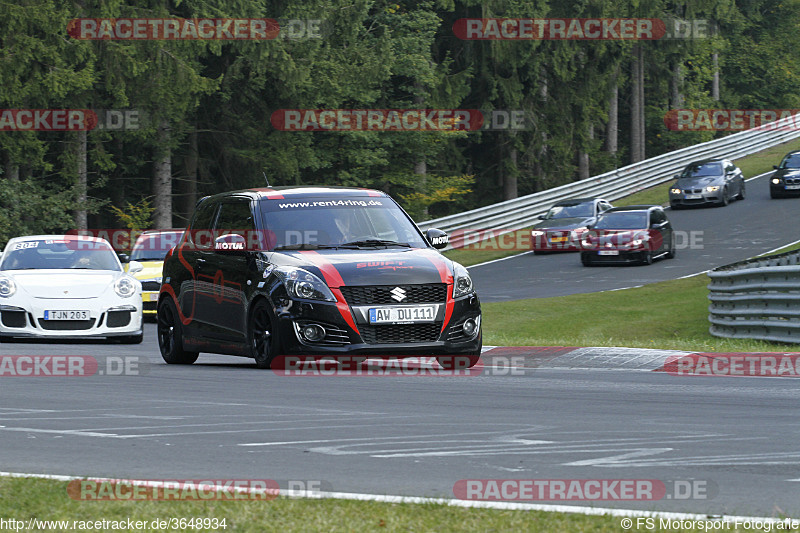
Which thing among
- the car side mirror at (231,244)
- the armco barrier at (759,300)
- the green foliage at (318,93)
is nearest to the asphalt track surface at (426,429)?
the car side mirror at (231,244)

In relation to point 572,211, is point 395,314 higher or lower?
higher

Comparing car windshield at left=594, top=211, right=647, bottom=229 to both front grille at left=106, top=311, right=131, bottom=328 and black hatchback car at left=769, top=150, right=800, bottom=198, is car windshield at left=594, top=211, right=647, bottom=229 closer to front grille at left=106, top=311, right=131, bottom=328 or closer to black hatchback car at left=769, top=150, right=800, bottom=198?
black hatchback car at left=769, top=150, right=800, bottom=198

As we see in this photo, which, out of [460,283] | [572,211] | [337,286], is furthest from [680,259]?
[337,286]

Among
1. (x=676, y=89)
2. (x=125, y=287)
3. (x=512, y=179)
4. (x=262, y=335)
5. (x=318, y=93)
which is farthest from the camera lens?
(x=676, y=89)

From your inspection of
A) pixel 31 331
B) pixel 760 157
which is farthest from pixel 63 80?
pixel 760 157

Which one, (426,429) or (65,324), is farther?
(65,324)

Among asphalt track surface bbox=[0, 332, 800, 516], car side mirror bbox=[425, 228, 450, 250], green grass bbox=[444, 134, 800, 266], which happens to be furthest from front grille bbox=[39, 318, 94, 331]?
green grass bbox=[444, 134, 800, 266]

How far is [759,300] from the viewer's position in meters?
18.5

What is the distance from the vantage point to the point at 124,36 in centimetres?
3812

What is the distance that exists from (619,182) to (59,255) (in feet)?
112

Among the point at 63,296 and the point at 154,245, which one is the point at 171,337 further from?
the point at 154,245

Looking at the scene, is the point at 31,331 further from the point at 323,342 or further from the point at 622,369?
the point at 622,369

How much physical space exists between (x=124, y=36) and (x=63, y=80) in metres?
3.28

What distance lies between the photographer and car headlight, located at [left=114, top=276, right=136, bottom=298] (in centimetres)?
1717
